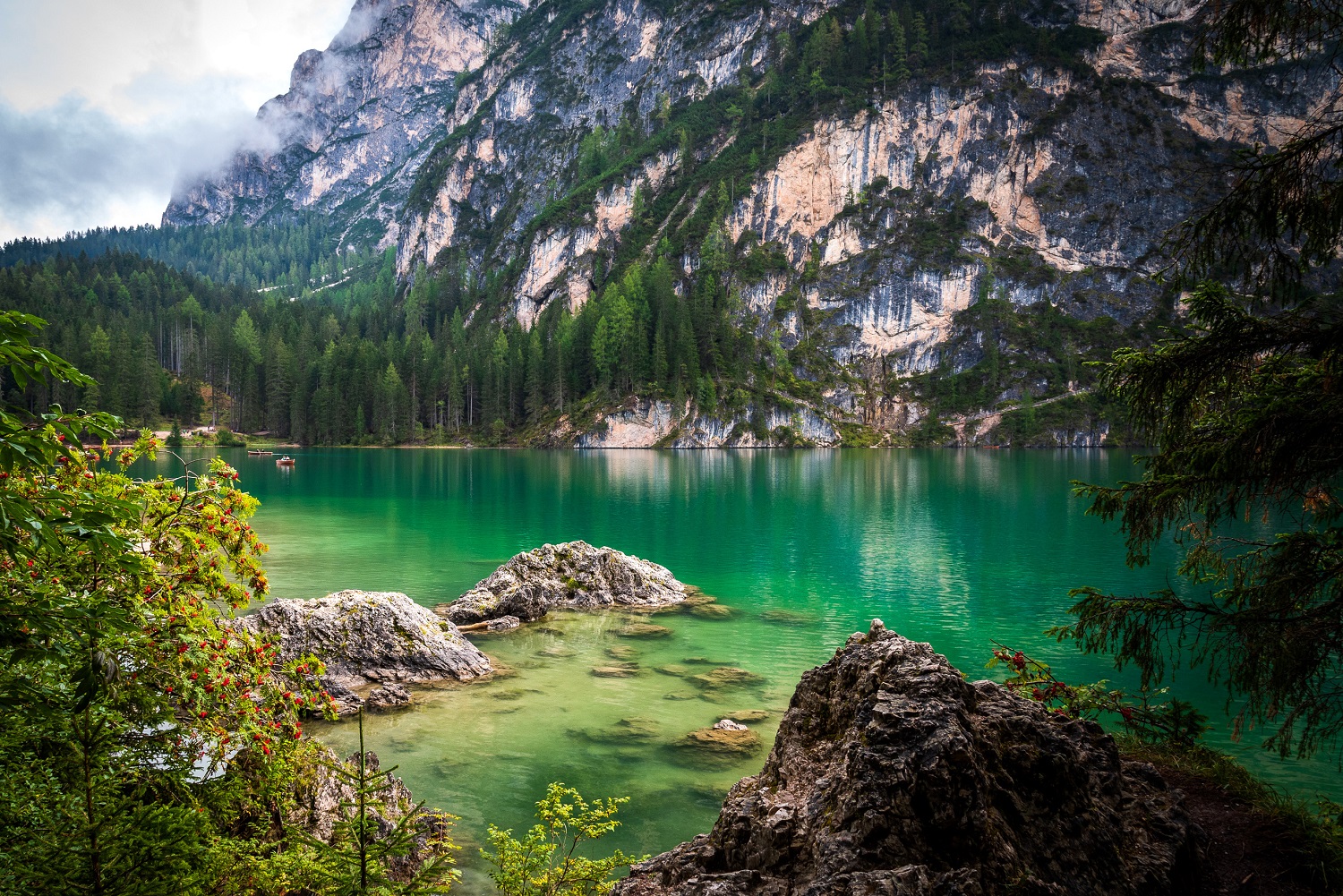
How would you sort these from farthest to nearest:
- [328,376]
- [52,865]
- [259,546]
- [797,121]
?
[797,121]
[328,376]
[259,546]
[52,865]

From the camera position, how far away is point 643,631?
2266 cm

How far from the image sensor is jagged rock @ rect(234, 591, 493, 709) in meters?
16.7

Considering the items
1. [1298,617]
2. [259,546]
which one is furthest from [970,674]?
[259,546]

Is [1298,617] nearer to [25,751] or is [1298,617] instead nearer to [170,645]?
[170,645]

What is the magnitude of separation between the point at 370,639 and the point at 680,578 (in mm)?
15108

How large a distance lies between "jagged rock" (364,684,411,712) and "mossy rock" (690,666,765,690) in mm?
6776

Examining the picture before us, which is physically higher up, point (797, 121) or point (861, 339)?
point (797, 121)

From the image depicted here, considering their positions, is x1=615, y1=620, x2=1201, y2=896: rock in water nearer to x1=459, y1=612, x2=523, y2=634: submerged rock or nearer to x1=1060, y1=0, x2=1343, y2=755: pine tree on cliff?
x1=1060, y1=0, x2=1343, y2=755: pine tree on cliff

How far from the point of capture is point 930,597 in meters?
27.0

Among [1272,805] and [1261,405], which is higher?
[1261,405]

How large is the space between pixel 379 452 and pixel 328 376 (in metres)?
31.9

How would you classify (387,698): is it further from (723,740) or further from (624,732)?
(723,740)

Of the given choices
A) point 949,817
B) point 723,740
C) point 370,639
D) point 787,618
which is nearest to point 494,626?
point 370,639

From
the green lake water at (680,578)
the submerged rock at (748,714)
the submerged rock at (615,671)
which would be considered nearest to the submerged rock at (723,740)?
the green lake water at (680,578)
